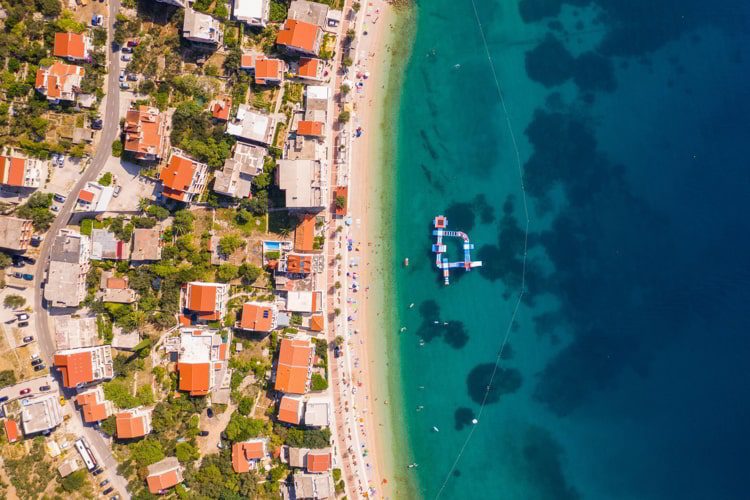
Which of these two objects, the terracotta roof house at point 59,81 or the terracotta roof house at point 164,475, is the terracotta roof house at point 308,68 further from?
the terracotta roof house at point 164,475

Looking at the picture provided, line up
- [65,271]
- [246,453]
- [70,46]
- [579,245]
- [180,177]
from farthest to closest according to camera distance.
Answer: [579,245] < [246,453] < [70,46] < [65,271] < [180,177]

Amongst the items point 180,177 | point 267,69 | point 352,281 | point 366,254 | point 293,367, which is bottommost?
point 293,367

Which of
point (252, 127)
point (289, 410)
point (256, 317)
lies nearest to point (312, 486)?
point (289, 410)

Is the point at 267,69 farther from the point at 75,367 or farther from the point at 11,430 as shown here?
the point at 11,430

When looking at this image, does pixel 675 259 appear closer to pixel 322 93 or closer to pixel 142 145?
pixel 322 93

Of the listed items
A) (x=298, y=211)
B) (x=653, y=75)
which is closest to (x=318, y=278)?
(x=298, y=211)

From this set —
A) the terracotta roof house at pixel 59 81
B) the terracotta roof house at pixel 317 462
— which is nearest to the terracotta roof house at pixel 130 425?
the terracotta roof house at pixel 317 462

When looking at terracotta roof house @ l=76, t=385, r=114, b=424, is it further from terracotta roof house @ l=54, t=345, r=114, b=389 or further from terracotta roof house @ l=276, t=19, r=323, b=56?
terracotta roof house @ l=276, t=19, r=323, b=56
